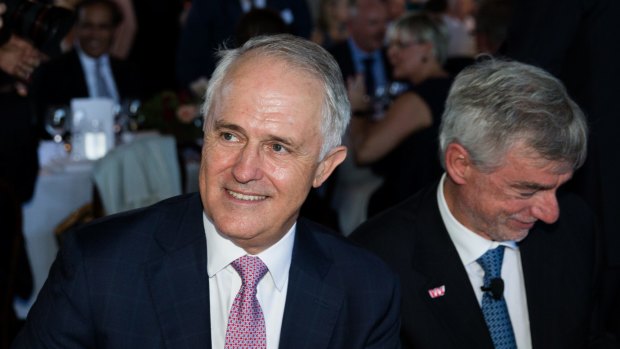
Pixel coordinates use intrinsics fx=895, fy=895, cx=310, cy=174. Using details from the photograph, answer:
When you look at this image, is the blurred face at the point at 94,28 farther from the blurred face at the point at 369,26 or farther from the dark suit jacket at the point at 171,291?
the dark suit jacket at the point at 171,291

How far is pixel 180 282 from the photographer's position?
1758 millimetres

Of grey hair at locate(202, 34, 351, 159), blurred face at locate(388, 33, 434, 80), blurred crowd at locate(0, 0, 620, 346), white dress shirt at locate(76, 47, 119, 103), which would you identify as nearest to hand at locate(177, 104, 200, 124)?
blurred crowd at locate(0, 0, 620, 346)

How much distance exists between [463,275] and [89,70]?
4371 millimetres

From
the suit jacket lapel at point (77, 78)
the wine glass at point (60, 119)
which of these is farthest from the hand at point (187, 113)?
the suit jacket lapel at point (77, 78)

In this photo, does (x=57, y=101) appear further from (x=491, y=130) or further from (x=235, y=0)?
(x=491, y=130)

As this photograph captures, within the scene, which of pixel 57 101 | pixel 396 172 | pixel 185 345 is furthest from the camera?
pixel 57 101

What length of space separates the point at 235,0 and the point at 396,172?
228 cm

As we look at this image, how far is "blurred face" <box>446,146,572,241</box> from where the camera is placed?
2145 mm

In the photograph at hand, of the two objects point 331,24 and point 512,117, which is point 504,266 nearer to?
point 512,117

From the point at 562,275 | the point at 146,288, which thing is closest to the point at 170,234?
the point at 146,288

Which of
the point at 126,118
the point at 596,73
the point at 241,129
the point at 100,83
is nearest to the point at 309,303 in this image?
the point at 241,129

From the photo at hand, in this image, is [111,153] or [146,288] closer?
[146,288]

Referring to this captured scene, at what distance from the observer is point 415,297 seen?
219 centimetres

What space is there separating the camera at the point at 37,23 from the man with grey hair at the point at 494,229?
196 cm
